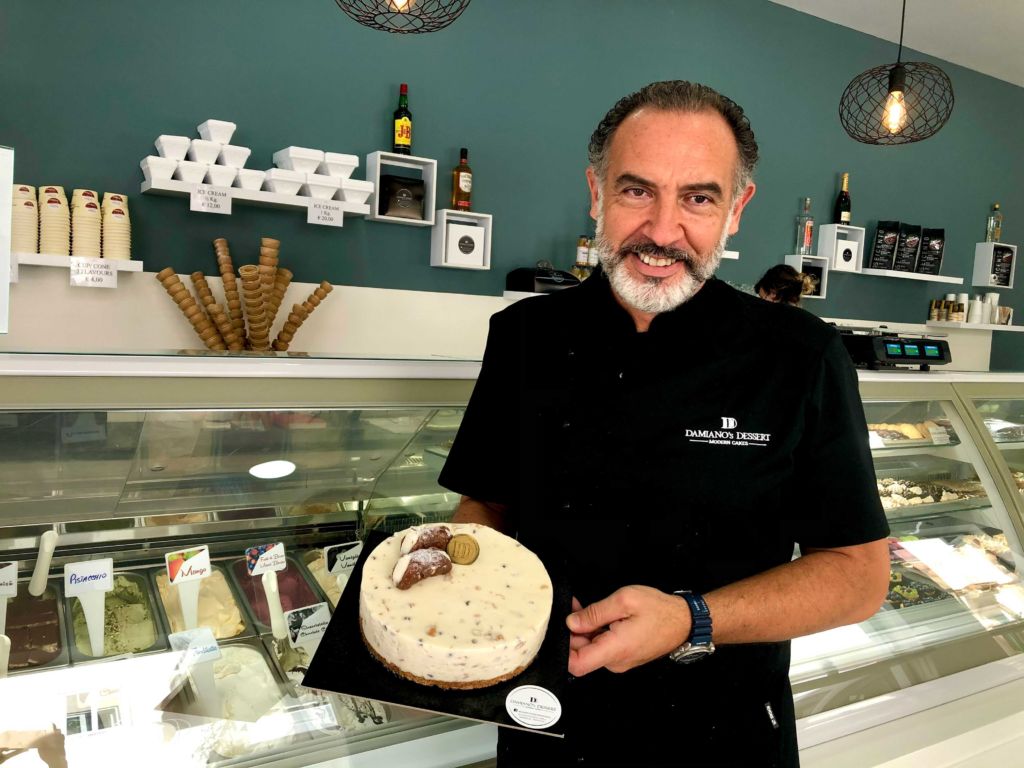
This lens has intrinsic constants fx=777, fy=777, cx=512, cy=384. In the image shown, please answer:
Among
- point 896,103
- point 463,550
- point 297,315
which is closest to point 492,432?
point 463,550

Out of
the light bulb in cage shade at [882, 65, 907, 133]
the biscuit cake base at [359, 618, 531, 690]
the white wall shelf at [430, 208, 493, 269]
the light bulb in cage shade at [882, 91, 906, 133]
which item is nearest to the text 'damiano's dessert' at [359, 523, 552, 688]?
the biscuit cake base at [359, 618, 531, 690]

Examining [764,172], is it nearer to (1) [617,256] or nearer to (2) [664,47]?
(2) [664,47]

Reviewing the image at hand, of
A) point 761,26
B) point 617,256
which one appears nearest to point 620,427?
point 617,256

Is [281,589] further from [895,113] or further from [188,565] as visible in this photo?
[895,113]

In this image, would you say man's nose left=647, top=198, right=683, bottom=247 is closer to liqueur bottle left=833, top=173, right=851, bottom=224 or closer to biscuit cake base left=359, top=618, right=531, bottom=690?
biscuit cake base left=359, top=618, right=531, bottom=690

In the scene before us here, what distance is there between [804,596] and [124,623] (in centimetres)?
134

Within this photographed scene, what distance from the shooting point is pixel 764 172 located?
569 cm

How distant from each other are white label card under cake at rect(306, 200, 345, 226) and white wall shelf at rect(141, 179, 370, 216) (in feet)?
0.06

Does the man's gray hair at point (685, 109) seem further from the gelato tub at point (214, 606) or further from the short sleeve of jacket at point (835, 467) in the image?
the gelato tub at point (214, 606)

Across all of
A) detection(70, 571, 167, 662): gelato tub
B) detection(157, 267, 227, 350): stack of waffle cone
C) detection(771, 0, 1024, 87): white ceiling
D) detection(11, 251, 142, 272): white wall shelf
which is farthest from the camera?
detection(771, 0, 1024, 87): white ceiling

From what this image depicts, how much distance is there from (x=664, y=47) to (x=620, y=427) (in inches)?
180

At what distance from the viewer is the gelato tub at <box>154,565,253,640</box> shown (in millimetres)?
1651

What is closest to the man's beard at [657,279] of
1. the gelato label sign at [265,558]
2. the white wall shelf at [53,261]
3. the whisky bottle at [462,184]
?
the gelato label sign at [265,558]

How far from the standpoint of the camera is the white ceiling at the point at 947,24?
17.7ft
